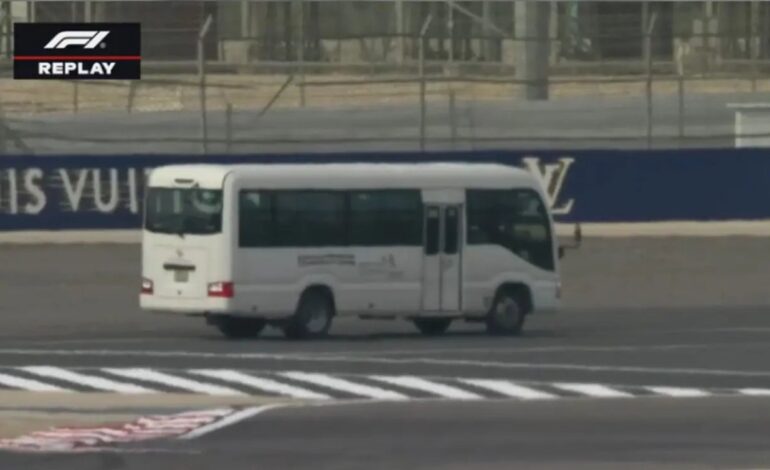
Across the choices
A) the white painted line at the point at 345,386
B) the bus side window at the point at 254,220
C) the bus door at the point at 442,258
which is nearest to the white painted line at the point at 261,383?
the white painted line at the point at 345,386

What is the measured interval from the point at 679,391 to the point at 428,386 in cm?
248

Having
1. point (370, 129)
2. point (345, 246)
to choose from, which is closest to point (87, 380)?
point (345, 246)

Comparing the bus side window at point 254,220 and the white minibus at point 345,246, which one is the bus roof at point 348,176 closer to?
the white minibus at point 345,246

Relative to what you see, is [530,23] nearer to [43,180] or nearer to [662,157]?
[662,157]

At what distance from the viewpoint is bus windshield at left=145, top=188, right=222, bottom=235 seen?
2770 centimetres

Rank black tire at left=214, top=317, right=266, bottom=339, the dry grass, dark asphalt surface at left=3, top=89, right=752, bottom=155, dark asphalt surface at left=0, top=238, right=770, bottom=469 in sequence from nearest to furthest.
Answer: dark asphalt surface at left=0, top=238, right=770, bottom=469
black tire at left=214, top=317, right=266, bottom=339
dark asphalt surface at left=3, top=89, right=752, bottom=155
the dry grass

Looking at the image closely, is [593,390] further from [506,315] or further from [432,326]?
[432,326]

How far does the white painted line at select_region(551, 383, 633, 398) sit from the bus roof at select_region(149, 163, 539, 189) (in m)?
6.99

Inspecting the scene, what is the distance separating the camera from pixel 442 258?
93.7 ft

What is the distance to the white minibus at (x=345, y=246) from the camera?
1083 inches

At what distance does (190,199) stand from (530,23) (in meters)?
19.5

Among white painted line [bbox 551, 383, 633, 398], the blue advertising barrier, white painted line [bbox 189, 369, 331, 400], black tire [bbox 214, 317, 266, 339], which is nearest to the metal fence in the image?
the blue advertising barrier

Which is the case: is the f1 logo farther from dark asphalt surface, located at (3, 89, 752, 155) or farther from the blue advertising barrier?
dark asphalt surface, located at (3, 89, 752, 155)

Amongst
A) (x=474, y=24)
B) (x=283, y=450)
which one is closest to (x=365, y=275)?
(x=283, y=450)
